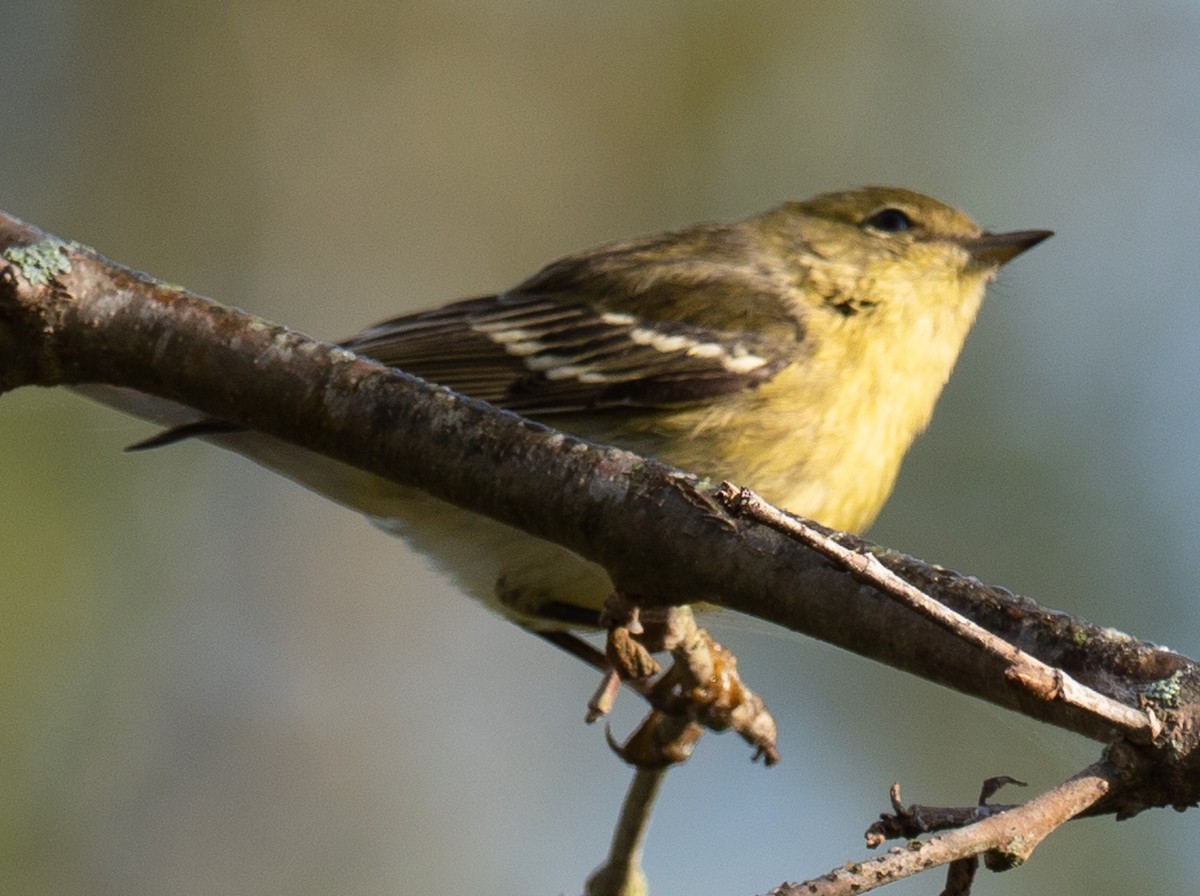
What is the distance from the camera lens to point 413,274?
331 inches

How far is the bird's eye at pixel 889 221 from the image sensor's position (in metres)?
5.42

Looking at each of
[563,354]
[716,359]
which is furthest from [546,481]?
[563,354]

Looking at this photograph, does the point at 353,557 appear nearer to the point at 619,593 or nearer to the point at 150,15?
the point at 150,15

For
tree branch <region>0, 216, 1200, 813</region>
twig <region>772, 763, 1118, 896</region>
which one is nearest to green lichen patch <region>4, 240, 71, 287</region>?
tree branch <region>0, 216, 1200, 813</region>

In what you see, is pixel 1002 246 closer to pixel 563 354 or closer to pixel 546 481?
pixel 563 354

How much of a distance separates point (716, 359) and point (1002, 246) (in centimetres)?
124

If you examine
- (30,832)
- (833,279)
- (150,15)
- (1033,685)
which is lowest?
(30,832)

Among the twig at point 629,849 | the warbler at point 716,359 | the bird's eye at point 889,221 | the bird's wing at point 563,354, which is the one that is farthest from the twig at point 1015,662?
the bird's eye at point 889,221

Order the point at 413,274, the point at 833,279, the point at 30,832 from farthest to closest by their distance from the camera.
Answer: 1. the point at 413,274
2. the point at 30,832
3. the point at 833,279

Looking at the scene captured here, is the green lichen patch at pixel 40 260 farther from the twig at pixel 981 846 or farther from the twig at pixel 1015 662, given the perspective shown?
the twig at pixel 981 846

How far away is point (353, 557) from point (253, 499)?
1.91 ft

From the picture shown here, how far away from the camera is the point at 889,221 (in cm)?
547

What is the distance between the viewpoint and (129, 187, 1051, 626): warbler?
4500 millimetres

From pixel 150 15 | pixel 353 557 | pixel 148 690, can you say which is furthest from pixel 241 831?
pixel 150 15
